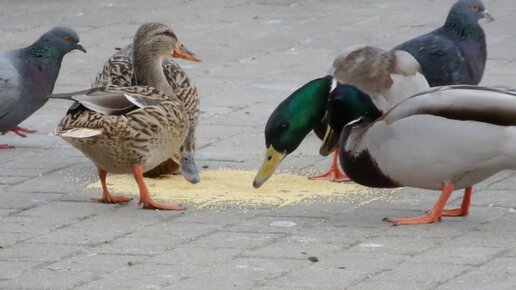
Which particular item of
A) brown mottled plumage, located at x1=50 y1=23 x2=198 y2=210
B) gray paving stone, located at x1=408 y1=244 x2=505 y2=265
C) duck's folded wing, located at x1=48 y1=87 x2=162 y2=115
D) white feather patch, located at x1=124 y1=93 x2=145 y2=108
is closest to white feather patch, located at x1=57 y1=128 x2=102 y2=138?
brown mottled plumage, located at x1=50 y1=23 x2=198 y2=210

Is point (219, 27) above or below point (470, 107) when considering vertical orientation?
below

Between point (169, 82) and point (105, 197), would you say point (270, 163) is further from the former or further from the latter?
point (169, 82)

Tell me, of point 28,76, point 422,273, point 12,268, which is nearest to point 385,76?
point 422,273

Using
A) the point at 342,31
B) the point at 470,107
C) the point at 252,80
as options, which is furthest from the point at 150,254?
the point at 342,31

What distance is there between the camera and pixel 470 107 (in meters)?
7.06

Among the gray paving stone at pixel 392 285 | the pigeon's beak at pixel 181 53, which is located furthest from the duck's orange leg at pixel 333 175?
the gray paving stone at pixel 392 285

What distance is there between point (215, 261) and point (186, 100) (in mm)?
2167

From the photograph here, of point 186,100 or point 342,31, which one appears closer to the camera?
point 186,100

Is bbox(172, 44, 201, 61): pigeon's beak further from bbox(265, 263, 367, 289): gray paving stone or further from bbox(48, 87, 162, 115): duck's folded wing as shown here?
bbox(265, 263, 367, 289): gray paving stone

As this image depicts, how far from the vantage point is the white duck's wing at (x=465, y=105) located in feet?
23.0

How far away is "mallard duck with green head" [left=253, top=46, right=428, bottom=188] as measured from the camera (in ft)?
24.6

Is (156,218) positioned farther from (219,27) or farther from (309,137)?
(219,27)

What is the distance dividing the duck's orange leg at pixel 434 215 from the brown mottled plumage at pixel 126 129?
120cm

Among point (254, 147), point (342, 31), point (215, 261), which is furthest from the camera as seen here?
point (342, 31)
